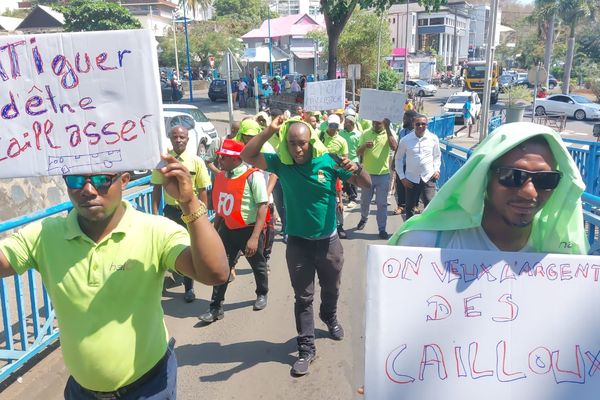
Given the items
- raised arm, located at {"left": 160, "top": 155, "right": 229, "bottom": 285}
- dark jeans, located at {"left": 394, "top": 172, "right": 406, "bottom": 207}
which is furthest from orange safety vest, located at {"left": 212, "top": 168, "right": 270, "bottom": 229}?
dark jeans, located at {"left": 394, "top": 172, "right": 406, "bottom": 207}

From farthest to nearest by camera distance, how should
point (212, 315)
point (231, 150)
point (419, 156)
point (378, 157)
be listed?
point (378, 157)
point (419, 156)
point (212, 315)
point (231, 150)

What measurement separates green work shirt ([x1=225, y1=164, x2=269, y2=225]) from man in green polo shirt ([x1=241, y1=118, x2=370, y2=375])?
73cm

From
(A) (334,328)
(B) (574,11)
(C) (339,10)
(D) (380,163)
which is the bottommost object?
(A) (334,328)

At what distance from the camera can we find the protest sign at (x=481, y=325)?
184 cm

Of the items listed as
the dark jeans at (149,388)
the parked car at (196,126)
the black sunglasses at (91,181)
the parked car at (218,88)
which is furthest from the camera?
the parked car at (218,88)

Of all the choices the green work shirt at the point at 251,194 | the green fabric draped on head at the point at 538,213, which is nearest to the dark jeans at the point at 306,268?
the green work shirt at the point at 251,194

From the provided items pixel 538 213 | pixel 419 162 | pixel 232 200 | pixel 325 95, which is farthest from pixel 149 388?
pixel 325 95

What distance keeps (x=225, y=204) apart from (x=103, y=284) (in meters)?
2.95

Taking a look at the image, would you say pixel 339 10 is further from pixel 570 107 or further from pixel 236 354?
pixel 236 354

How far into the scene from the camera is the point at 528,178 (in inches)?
74.5

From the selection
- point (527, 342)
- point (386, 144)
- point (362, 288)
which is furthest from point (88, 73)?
point (386, 144)

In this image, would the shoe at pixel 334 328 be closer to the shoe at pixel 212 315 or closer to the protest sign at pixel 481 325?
the shoe at pixel 212 315

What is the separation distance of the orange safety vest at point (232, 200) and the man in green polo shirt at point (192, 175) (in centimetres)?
29

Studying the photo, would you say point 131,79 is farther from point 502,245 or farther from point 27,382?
point 27,382
